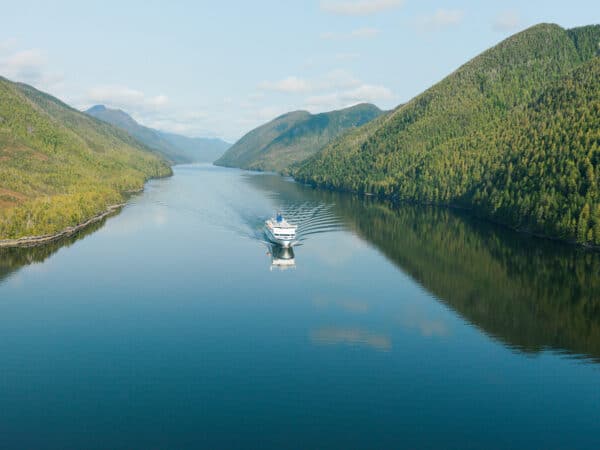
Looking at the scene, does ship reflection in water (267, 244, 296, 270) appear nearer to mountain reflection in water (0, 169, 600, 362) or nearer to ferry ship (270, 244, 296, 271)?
ferry ship (270, 244, 296, 271)

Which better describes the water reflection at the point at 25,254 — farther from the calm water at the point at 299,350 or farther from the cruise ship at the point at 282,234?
the cruise ship at the point at 282,234

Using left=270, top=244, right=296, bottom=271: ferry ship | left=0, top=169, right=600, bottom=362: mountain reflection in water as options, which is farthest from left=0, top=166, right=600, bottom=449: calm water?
left=270, top=244, right=296, bottom=271: ferry ship

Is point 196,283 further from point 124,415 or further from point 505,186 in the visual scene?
point 505,186

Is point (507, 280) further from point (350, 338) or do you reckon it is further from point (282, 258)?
point (282, 258)

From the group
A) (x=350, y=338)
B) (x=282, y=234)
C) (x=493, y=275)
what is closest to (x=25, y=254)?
(x=282, y=234)

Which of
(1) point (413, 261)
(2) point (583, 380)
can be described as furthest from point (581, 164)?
(2) point (583, 380)

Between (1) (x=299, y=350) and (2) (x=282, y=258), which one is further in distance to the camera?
(2) (x=282, y=258)
